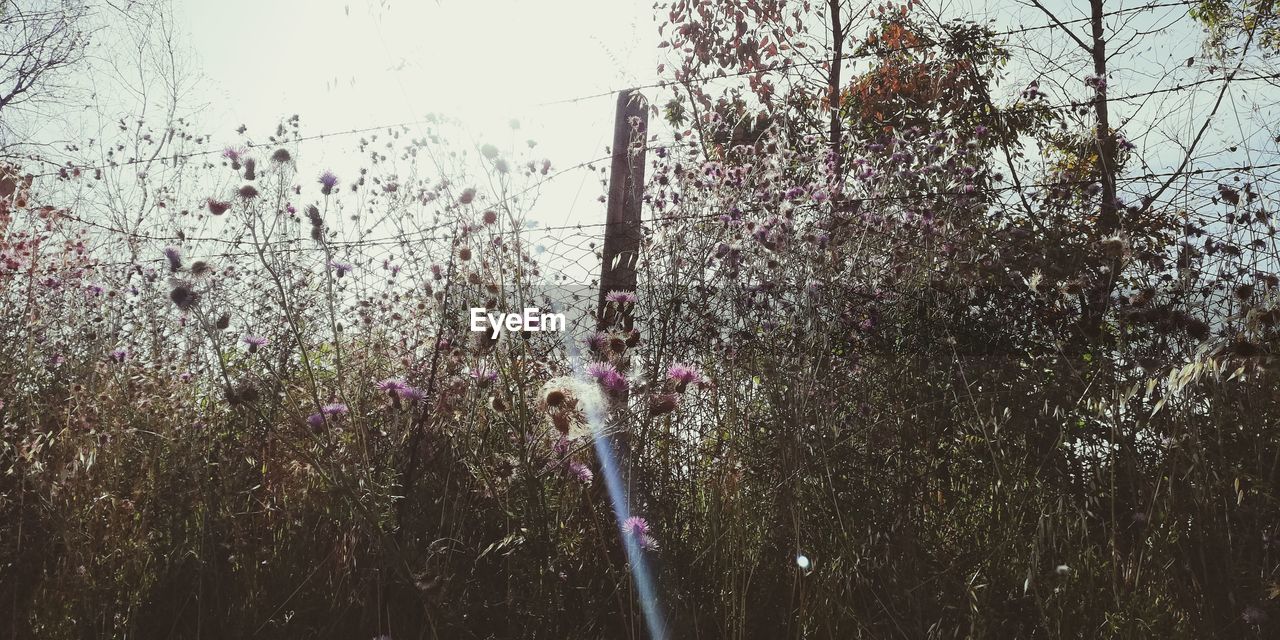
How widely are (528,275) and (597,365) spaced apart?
1.15 m

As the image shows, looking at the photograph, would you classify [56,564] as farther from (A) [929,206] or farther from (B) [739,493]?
(A) [929,206]

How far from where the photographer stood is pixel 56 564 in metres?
2.25

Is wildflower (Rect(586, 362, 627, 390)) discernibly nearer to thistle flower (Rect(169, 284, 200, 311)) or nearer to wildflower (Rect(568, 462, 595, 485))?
wildflower (Rect(568, 462, 595, 485))

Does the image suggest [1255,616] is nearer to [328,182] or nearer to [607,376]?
[607,376]

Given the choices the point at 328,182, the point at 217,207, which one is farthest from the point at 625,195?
the point at 217,207

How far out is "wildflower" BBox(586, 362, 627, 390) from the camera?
1851 millimetres

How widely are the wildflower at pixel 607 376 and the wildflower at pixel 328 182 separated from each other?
104 cm

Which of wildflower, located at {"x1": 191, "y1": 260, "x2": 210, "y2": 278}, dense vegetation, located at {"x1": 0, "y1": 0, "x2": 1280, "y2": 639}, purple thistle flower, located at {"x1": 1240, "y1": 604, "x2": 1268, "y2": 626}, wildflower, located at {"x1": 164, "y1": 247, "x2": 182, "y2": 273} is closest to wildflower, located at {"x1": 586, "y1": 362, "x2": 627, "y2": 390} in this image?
dense vegetation, located at {"x1": 0, "y1": 0, "x2": 1280, "y2": 639}

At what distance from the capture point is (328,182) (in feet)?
7.91

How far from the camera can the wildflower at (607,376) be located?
1851 millimetres

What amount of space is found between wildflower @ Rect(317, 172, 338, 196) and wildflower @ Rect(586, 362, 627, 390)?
1037 millimetres

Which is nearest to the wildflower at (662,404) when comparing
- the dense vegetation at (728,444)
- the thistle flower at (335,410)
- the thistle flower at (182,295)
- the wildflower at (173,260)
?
the dense vegetation at (728,444)

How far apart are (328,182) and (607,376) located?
3.70 feet

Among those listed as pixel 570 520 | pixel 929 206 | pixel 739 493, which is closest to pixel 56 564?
pixel 570 520
